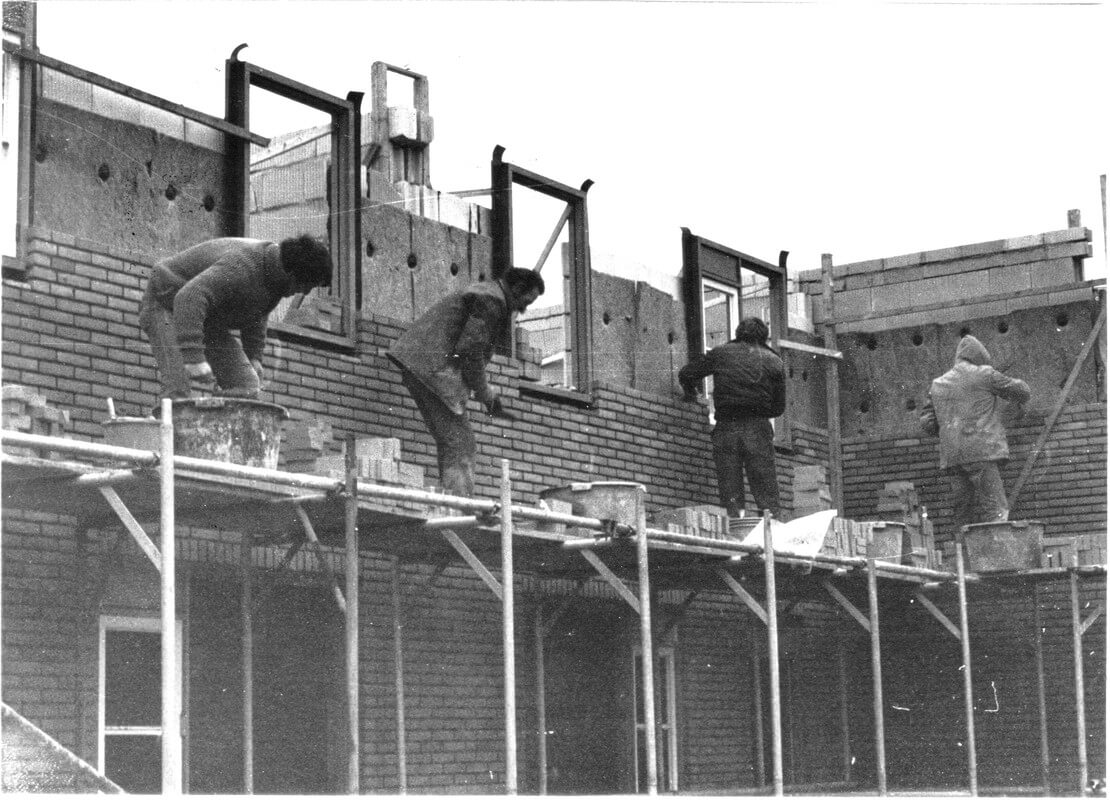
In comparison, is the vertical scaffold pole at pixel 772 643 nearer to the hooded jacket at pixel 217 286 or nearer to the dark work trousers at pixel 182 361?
the dark work trousers at pixel 182 361

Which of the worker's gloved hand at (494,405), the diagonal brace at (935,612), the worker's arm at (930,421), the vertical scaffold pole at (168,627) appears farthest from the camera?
the worker's arm at (930,421)

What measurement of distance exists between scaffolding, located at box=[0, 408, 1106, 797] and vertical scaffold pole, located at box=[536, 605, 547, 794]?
12mm

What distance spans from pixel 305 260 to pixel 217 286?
1.52 ft

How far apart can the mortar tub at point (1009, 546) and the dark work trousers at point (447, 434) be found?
212 inches

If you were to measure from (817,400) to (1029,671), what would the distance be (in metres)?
3.10

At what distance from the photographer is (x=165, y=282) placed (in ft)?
32.5

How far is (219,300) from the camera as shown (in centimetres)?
975

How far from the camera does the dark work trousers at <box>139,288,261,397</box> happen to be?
32.2ft

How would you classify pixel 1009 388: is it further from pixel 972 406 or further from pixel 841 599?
pixel 841 599

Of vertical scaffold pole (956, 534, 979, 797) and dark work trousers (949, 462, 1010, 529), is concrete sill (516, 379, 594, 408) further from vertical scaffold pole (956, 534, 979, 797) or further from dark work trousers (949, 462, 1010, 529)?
dark work trousers (949, 462, 1010, 529)

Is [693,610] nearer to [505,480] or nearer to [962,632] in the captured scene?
[962,632]

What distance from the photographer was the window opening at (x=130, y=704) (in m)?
10.3

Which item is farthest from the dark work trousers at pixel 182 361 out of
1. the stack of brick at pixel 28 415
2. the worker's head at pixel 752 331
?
the worker's head at pixel 752 331

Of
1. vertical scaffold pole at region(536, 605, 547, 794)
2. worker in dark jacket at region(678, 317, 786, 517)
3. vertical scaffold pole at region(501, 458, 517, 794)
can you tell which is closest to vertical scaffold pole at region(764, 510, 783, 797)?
vertical scaffold pole at region(536, 605, 547, 794)
